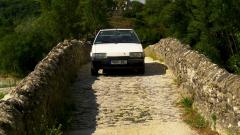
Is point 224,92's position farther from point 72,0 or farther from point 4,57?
point 4,57

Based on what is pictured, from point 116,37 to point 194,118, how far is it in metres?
7.95

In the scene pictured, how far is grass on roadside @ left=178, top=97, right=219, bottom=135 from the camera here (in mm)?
9561

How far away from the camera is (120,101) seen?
495 inches

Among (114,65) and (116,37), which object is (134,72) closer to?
(116,37)

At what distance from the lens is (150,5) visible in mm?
81000

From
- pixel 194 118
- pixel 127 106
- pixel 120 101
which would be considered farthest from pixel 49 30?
pixel 194 118

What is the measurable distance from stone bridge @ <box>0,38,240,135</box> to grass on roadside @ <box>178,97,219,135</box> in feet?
0.45

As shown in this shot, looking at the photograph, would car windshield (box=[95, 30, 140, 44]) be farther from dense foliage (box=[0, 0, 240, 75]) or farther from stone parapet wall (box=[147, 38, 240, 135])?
dense foliage (box=[0, 0, 240, 75])

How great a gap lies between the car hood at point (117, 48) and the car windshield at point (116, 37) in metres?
0.43

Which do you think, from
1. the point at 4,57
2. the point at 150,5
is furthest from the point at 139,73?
the point at 150,5

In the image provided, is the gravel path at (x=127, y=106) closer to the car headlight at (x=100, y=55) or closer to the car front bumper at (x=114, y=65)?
the car front bumper at (x=114, y=65)

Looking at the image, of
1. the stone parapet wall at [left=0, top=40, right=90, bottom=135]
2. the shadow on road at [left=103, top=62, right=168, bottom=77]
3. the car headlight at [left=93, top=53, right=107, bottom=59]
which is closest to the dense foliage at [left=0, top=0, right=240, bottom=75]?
the shadow on road at [left=103, top=62, right=168, bottom=77]

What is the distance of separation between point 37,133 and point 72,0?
185 feet

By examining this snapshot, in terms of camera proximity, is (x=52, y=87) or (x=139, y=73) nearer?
(x=52, y=87)
